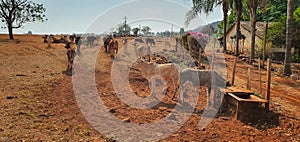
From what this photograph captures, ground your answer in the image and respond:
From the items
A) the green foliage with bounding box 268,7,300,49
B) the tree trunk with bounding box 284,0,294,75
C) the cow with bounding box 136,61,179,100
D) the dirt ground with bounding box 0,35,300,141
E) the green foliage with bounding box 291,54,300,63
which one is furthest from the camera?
the green foliage with bounding box 268,7,300,49

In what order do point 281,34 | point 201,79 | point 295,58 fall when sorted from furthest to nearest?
point 281,34 → point 295,58 → point 201,79

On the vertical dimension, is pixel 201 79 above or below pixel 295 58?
below

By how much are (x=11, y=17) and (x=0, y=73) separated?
102 ft

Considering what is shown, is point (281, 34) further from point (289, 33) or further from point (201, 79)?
point (201, 79)

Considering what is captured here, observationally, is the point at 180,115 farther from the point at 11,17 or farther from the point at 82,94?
the point at 11,17

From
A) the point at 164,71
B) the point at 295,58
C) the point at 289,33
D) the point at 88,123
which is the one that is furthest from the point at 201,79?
the point at 295,58

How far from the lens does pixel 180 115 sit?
6809 millimetres

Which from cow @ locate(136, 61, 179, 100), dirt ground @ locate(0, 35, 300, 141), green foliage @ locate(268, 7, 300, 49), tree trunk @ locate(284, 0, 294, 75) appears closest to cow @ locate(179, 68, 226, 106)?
cow @ locate(136, 61, 179, 100)

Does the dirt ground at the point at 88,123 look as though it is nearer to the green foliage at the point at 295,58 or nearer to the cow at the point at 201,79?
the cow at the point at 201,79

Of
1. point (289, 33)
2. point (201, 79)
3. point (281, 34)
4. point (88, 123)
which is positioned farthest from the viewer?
point (281, 34)

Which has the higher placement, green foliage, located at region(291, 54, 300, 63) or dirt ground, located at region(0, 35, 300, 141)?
green foliage, located at region(291, 54, 300, 63)

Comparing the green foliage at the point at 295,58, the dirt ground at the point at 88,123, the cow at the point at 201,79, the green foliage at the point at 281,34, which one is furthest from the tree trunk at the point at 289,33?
the green foliage at the point at 281,34

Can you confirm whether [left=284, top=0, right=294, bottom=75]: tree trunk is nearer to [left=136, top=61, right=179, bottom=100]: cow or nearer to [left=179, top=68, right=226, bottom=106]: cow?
[left=179, top=68, right=226, bottom=106]: cow

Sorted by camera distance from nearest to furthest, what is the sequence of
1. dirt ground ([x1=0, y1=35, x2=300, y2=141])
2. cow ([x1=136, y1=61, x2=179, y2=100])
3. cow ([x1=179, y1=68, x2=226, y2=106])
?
dirt ground ([x1=0, y1=35, x2=300, y2=141]), cow ([x1=179, y1=68, x2=226, y2=106]), cow ([x1=136, y1=61, x2=179, y2=100])
